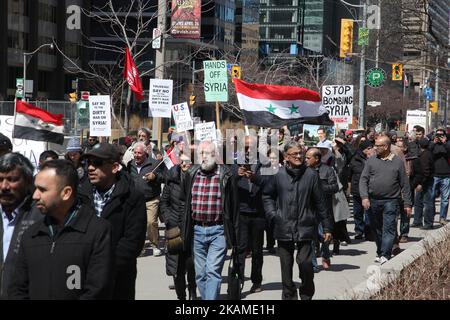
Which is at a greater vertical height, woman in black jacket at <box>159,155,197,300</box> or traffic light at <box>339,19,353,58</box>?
traffic light at <box>339,19,353,58</box>

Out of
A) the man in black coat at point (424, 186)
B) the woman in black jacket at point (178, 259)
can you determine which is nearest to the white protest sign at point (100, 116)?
the man in black coat at point (424, 186)

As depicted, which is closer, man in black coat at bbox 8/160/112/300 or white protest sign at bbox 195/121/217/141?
man in black coat at bbox 8/160/112/300

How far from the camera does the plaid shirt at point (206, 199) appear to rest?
8766 millimetres

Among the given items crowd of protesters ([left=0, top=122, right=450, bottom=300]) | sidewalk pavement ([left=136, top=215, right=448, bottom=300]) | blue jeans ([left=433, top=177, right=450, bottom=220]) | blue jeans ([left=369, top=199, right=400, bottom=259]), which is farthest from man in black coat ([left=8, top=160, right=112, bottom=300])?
blue jeans ([left=433, top=177, right=450, bottom=220])

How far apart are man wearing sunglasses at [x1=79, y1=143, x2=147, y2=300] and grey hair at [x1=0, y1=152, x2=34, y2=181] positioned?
21.4 inches

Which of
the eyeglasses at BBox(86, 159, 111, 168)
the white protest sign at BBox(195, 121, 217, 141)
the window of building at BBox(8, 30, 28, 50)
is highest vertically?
the window of building at BBox(8, 30, 28, 50)

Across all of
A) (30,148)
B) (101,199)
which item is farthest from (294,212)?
(30,148)

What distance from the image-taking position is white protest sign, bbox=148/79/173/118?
60.2 feet

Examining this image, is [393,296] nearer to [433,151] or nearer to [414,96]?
[433,151]

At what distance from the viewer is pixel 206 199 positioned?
8.78m

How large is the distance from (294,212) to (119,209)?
3.25 metres

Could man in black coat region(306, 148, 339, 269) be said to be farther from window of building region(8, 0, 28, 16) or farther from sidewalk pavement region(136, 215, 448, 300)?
window of building region(8, 0, 28, 16)

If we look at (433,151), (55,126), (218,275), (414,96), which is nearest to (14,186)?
(218,275)

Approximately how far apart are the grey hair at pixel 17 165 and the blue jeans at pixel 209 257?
3087mm
